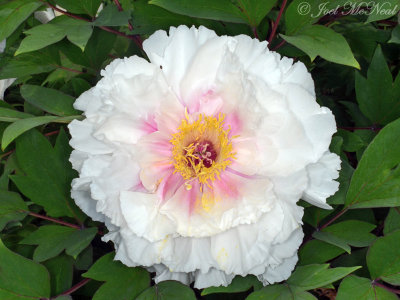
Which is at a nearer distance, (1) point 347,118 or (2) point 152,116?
(2) point 152,116

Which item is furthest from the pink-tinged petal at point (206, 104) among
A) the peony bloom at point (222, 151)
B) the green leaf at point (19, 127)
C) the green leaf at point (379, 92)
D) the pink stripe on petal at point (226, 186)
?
the green leaf at point (379, 92)

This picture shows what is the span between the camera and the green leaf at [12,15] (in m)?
0.90

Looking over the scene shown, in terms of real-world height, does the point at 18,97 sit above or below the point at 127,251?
below

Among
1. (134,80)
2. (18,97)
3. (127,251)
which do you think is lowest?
(18,97)

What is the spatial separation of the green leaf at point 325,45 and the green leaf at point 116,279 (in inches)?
19.9

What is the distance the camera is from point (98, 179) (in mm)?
796

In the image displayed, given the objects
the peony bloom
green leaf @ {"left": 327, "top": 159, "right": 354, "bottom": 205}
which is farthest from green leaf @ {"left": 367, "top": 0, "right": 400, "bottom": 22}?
green leaf @ {"left": 327, "top": 159, "right": 354, "bottom": 205}

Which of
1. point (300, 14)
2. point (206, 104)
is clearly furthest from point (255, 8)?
point (206, 104)

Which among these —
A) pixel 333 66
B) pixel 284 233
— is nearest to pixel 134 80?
pixel 284 233

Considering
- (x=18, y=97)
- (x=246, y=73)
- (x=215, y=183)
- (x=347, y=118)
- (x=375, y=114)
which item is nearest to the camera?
(x=246, y=73)

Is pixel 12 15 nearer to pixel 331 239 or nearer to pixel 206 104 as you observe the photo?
pixel 206 104

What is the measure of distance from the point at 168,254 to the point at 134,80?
29cm

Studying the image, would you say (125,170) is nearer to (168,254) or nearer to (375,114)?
(168,254)

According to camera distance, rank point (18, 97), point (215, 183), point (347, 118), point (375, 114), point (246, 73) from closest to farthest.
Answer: point (246, 73) → point (215, 183) → point (375, 114) → point (347, 118) → point (18, 97)
